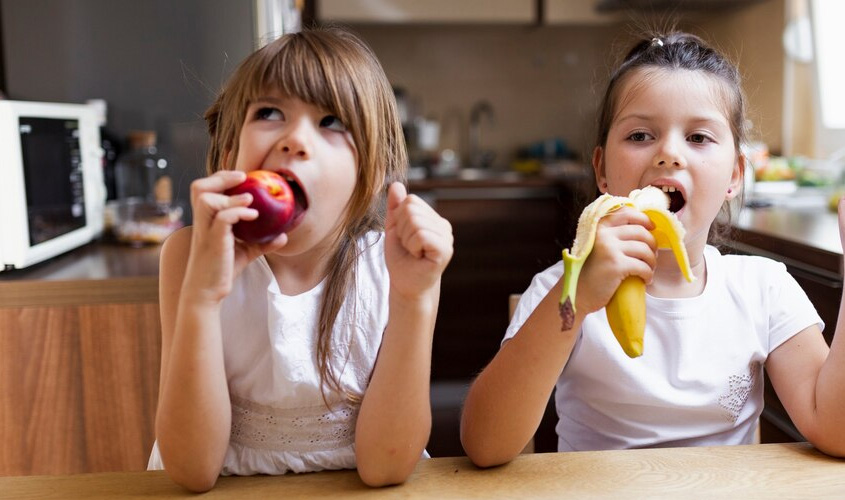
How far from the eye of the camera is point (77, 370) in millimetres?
1409

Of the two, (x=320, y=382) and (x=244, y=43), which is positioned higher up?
(x=244, y=43)

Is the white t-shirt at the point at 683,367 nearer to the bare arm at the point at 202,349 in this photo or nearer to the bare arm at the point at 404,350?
the bare arm at the point at 404,350

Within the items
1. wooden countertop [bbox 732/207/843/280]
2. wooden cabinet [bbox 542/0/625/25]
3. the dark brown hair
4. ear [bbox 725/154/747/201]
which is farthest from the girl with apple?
wooden cabinet [bbox 542/0/625/25]

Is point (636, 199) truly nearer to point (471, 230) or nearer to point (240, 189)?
point (240, 189)

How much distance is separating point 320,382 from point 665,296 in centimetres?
47

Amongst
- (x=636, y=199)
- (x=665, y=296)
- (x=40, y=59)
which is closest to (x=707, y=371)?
(x=665, y=296)

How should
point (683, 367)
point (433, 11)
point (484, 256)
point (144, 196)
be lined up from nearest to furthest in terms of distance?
point (683, 367) < point (144, 196) < point (484, 256) < point (433, 11)

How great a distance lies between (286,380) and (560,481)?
0.33m

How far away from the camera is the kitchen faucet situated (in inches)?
173

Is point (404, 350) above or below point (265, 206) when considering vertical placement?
below

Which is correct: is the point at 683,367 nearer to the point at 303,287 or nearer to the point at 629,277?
the point at 629,277

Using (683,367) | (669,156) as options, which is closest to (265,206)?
(669,156)

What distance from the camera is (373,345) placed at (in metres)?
0.93

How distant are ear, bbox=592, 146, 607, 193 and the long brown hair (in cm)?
30
